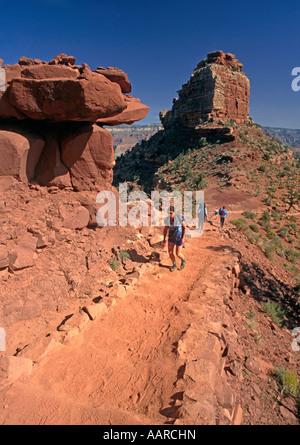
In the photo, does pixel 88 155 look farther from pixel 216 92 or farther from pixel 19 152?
pixel 216 92

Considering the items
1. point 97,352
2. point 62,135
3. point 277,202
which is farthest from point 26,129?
point 277,202

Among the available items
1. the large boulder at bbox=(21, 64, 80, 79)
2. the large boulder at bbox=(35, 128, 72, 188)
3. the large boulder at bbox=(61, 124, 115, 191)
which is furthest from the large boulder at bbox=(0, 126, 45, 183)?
the large boulder at bbox=(21, 64, 80, 79)

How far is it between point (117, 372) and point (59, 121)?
5505 millimetres

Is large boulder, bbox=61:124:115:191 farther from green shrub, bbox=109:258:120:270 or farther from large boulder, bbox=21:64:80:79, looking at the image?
green shrub, bbox=109:258:120:270

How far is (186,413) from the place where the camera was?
2.93 m

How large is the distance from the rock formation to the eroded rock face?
3602cm

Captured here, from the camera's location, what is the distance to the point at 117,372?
3848 millimetres

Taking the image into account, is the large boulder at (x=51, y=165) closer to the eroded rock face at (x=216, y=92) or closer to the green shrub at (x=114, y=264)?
the green shrub at (x=114, y=264)

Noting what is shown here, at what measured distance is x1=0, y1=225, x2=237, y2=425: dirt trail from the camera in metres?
3.08

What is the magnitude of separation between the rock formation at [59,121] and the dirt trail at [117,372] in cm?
352

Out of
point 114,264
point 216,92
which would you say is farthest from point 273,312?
point 216,92

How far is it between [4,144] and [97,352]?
449 cm

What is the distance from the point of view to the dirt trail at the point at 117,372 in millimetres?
3078

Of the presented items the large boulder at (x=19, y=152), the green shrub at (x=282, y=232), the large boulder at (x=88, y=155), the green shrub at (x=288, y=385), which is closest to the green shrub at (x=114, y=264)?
the large boulder at (x=88, y=155)
